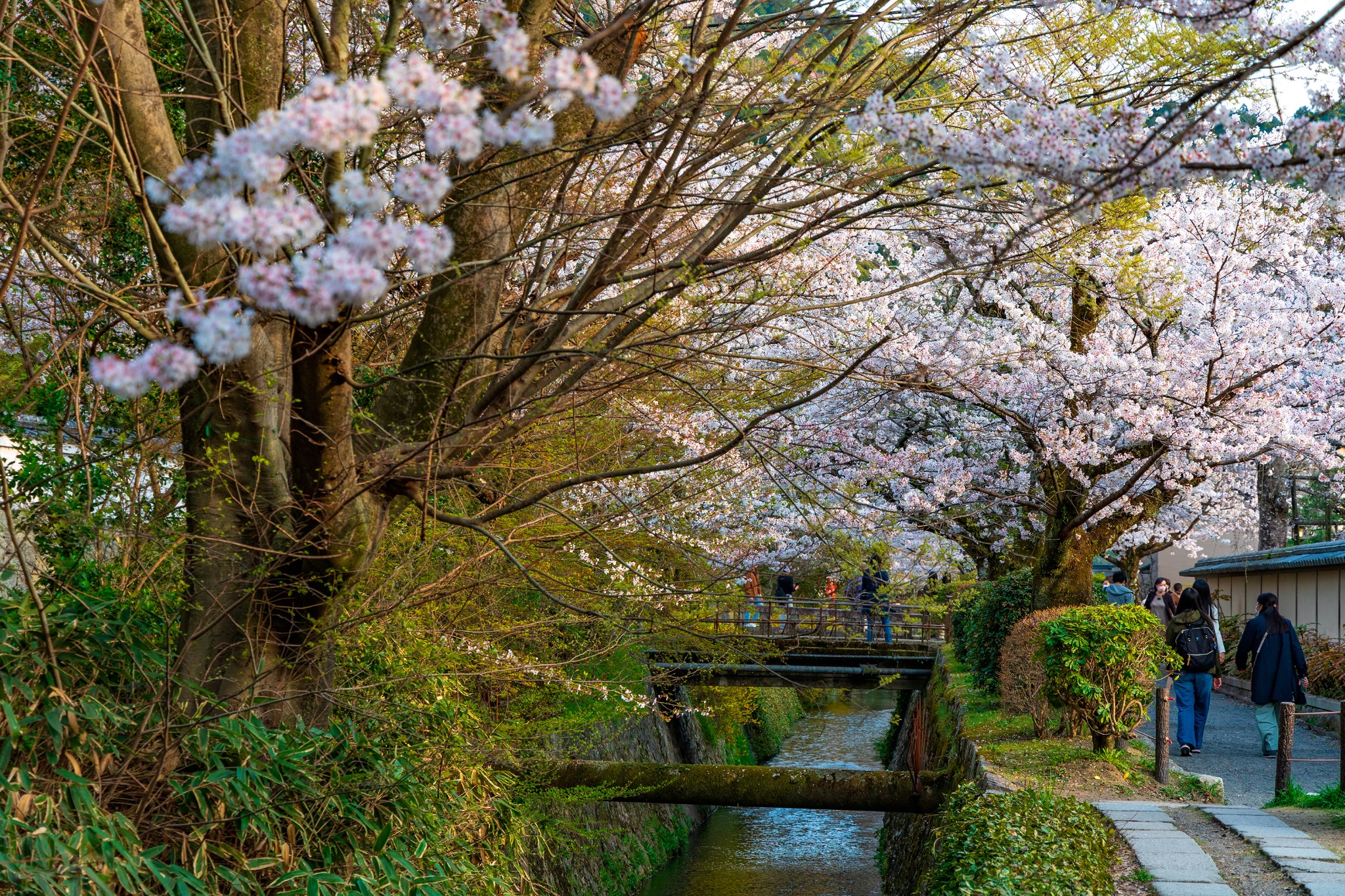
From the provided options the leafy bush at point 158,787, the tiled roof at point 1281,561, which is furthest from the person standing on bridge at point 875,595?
the tiled roof at point 1281,561

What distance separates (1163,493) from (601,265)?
32.3 feet

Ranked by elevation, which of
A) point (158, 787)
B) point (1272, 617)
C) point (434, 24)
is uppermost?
point (434, 24)

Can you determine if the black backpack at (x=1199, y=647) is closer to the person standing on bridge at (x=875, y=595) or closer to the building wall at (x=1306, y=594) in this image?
the person standing on bridge at (x=875, y=595)

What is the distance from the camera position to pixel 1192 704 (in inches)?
392

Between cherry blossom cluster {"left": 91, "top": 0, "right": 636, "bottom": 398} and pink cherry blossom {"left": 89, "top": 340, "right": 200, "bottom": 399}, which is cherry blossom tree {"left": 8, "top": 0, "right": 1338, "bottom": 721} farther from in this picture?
pink cherry blossom {"left": 89, "top": 340, "right": 200, "bottom": 399}

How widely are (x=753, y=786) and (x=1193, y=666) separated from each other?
455 centimetres

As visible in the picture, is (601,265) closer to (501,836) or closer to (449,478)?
(449,478)

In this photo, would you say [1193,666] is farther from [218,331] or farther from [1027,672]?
[218,331]

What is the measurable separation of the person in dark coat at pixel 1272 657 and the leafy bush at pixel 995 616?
2.41 metres

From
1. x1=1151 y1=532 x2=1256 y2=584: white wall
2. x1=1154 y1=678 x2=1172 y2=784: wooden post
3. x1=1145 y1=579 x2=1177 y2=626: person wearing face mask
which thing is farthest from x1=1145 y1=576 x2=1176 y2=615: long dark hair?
x1=1151 y1=532 x2=1256 y2=584: white wall

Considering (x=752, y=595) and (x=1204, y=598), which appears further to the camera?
(x=1204, y=598)

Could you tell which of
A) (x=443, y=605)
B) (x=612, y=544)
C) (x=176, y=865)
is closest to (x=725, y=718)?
(x=612, y=544)

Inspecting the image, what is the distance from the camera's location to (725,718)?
1792cm

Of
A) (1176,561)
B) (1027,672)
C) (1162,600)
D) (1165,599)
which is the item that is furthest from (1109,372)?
(1176,561)
